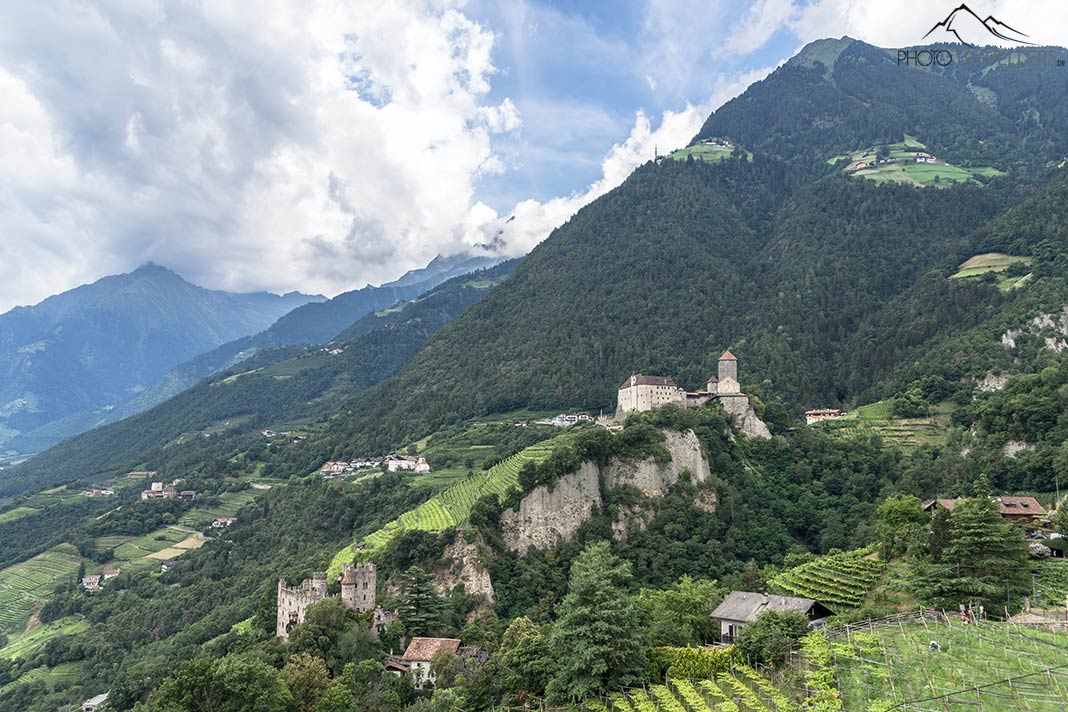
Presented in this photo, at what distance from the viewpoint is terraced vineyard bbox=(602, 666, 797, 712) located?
24.6 metres

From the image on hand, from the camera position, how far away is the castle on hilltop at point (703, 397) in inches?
3275

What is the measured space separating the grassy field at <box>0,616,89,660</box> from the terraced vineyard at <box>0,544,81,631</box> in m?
3.86

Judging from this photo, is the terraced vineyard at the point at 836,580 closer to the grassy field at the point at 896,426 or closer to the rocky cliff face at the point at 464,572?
the rocky cliff face at the point at 464,572

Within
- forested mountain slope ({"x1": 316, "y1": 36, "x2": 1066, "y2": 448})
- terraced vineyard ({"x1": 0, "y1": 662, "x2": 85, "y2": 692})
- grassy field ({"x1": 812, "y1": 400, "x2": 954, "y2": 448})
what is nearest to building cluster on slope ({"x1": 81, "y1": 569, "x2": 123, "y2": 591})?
terraced vineyard ({"x1": 0, "y1": 662, "x2": 85, "y2": 692})

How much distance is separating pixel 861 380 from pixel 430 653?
319 feet

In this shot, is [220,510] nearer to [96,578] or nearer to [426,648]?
[96,578]

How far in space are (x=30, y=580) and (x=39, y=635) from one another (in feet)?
69.6

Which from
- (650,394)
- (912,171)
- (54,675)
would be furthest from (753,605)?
(912,171)

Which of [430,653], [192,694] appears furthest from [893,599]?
[192,694]

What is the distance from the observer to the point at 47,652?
7312 cm

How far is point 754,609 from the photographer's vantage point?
3688cm

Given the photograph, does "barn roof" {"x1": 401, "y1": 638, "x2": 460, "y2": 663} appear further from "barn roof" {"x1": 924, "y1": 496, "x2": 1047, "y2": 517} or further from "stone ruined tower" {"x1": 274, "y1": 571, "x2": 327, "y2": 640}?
"barn roof" {"x1": 924, "y1": 496, "x2": 1047, "y2": 517}

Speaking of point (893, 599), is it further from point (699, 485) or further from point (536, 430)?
point (536, 430)

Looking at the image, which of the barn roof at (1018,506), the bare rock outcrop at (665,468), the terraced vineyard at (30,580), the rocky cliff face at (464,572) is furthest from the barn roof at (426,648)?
the terraced vineyard at (30,580)
